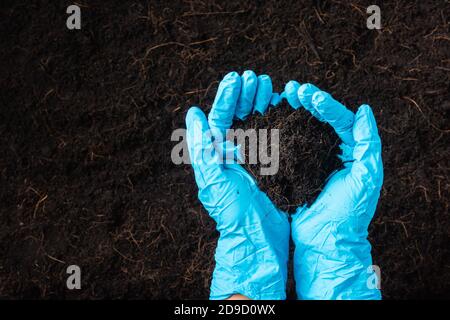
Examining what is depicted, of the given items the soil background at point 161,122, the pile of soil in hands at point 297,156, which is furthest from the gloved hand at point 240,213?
the soil background at point 161,122

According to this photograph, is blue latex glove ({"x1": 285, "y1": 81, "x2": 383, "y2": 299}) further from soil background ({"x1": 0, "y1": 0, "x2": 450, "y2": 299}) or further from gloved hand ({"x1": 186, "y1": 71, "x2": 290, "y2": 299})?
soil background ({"x1": 0, "y1": 0, "x2": 450, "y2": 299})

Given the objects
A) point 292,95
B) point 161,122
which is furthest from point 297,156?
point 161,122

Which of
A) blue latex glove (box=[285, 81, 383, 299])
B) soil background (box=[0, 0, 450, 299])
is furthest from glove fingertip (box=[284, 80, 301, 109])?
soil background (box=[0, 0, 450, 299])

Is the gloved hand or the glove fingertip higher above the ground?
the glove fingertip

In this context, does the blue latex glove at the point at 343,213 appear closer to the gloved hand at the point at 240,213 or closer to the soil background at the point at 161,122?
the gloved hand at the point at 240,213

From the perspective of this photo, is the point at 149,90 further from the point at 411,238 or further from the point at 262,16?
the point at 411,238

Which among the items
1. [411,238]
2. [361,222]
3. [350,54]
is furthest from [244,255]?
[350,54]

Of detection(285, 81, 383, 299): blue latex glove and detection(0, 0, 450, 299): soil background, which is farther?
detection(0, 0, 450, 299): soil background

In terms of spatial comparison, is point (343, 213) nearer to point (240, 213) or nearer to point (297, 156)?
point (297, 156)
